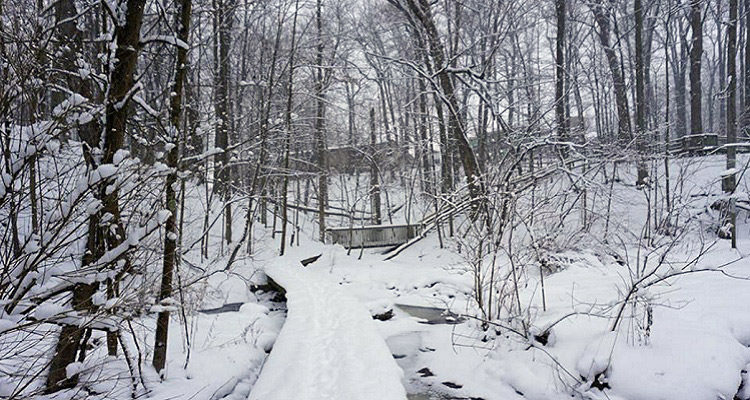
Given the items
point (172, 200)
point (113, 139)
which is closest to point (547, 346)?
point (172, 200)

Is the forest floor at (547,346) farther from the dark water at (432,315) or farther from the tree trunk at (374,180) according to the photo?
the tree trunk at (374,180)

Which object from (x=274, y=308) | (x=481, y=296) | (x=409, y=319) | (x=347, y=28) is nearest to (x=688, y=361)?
(x=481, y=296)

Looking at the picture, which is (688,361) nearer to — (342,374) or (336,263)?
(342,374)

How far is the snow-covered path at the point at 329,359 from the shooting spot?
4664 mm

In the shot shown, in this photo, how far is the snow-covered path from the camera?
4664 millimetres

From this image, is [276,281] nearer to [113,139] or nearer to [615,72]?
[113,139]

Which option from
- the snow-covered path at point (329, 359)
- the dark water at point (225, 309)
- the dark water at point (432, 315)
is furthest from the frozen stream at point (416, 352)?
the dark water at point (225, 309)

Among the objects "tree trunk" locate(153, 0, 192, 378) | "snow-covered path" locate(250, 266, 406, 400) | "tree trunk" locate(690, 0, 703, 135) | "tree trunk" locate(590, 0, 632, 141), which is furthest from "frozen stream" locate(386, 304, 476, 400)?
"tree trunk" locate(690, 0, 703, 135)

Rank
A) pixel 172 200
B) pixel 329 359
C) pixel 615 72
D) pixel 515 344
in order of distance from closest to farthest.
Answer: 1. pixel 172 200
2. pixel 329 359
3. pixel 515 344
4. pixel 615 72

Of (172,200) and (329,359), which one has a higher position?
(172,200)

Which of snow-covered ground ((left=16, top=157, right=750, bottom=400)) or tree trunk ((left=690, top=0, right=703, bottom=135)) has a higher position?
tree trunk ((left=690, top=0, right=703, bottom=135))

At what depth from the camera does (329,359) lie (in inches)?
218

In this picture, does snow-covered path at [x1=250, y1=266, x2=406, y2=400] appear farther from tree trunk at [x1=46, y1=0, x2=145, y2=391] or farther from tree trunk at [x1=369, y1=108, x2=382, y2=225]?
tree trunk at [x1=369, y1=108, x2=382, y2=225]

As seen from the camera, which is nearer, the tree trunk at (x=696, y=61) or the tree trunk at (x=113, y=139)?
the tree trunk at (x=113, y=139)
